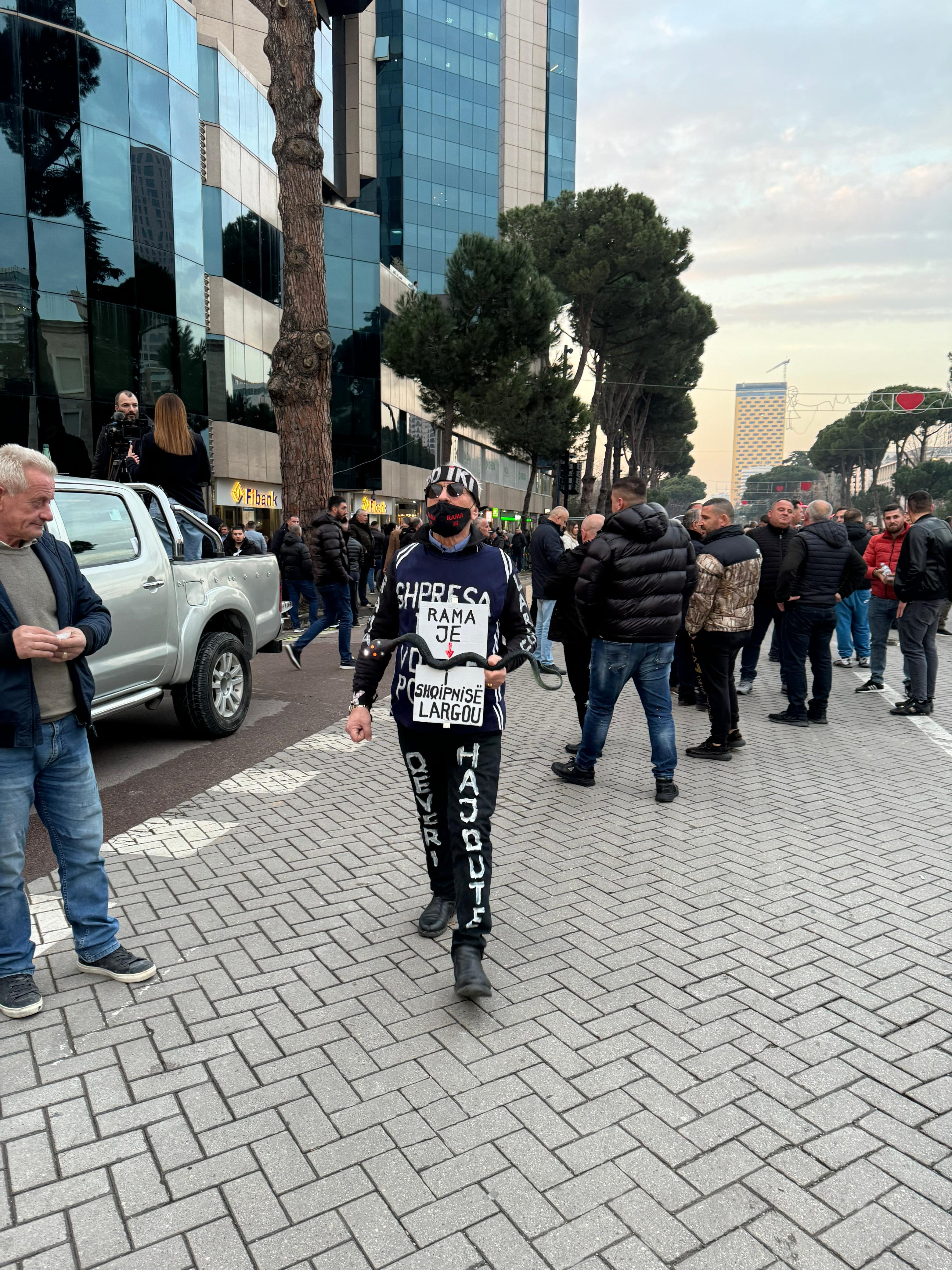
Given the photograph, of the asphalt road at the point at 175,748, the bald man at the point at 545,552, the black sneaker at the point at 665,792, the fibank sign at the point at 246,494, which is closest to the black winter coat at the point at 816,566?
the bald man at the point at 545,552

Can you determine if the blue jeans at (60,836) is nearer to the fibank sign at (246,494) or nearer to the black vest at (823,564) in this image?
the black vest at (823,564)

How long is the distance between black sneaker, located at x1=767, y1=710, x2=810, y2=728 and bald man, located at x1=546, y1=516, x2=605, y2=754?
8.13 ft

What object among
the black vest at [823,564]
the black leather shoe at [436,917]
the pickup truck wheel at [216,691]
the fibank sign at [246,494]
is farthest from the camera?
the fibank sign at [246,494]

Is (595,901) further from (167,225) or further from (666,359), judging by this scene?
(666,359)

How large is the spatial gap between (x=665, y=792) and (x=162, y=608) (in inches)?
143

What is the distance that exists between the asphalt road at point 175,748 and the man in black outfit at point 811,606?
162 inches

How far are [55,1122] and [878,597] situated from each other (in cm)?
908

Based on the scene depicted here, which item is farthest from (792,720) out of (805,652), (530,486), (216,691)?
(530,486)

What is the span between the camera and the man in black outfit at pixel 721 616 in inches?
251

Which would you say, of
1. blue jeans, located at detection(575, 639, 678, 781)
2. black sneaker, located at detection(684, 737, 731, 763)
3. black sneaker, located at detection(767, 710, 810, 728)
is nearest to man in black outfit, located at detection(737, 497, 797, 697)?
black sneaker, located at detection(767, 710, 810, 728)

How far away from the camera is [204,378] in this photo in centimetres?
2677

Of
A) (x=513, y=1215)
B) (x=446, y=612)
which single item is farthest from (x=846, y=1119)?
(x=446, y=612)

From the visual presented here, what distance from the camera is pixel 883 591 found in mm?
9312

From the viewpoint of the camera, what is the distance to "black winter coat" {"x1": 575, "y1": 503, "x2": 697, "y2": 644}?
17.4 feet
